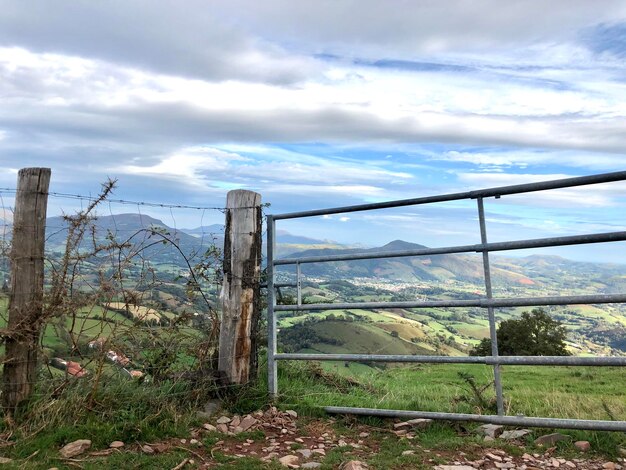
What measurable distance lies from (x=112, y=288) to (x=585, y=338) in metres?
→ 8.13

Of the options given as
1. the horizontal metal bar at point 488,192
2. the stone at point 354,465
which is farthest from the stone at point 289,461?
the horizontal metal bar at point 488,192

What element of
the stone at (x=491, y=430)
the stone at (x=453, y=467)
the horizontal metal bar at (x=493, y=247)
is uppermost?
the horizontal metal bar at (x=493, y=247)

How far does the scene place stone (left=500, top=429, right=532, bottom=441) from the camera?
4355 mm

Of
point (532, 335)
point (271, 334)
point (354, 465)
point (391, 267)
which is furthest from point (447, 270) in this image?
point (354, 465)

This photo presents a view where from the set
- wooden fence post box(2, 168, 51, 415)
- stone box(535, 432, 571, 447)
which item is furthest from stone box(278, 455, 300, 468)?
wooden fence post box(2, 168, 51, 415)

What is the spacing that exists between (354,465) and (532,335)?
8.48m

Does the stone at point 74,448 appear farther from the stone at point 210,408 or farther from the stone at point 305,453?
the stone at point 305,453

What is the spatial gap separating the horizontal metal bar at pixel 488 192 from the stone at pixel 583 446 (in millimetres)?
2146

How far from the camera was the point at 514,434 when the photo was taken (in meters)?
4.39

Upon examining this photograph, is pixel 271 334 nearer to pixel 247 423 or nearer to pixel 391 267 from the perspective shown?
pixel 247 423

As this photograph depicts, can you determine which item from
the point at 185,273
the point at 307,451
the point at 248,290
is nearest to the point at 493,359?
the point at 307,451

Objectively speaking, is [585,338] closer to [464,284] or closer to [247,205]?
[464,284]

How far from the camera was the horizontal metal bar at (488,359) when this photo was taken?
3.99 metres

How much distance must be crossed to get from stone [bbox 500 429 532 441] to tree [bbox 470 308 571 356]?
6879 millimetres
